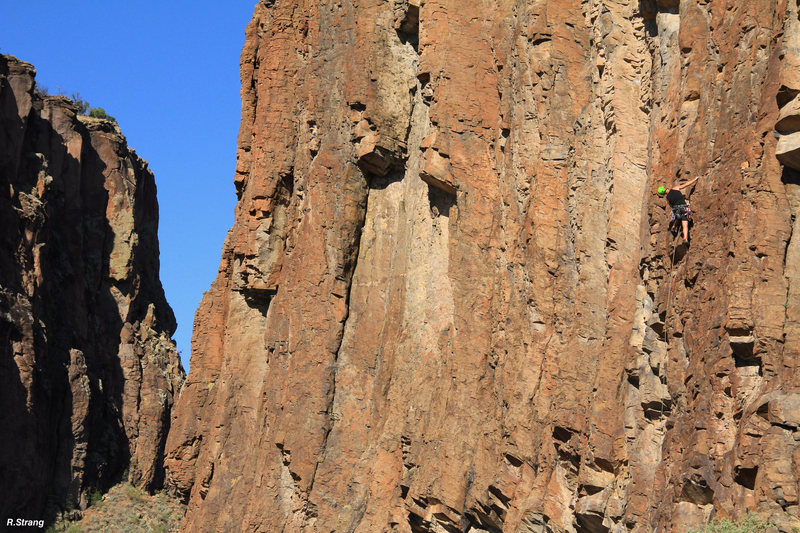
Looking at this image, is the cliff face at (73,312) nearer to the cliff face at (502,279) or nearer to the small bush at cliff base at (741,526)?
the cliff face at (502,279)

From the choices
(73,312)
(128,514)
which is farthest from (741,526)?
(73,312)

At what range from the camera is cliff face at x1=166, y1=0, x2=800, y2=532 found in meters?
15.3

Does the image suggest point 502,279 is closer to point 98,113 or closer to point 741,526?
point 741,526

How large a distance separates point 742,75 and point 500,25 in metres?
9.20

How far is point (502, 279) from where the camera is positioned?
76.2ft

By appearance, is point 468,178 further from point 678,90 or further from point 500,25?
point 678,90

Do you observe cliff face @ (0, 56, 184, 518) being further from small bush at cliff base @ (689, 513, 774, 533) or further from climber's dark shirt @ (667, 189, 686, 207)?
small bush at cliff base @ (689, 513, 774, 533)

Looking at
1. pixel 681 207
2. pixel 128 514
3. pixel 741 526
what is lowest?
pixel 128 514

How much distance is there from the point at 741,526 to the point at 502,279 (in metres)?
9.86

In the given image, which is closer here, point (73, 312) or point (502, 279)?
point (502, 279)

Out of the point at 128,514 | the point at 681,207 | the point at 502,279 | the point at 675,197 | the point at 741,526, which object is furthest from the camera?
the point at 128,514

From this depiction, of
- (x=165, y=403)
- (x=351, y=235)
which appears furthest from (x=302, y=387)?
(x=165, y=403)

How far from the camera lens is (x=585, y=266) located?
67.5 ft

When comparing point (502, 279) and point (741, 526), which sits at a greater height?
point (502, 279)
